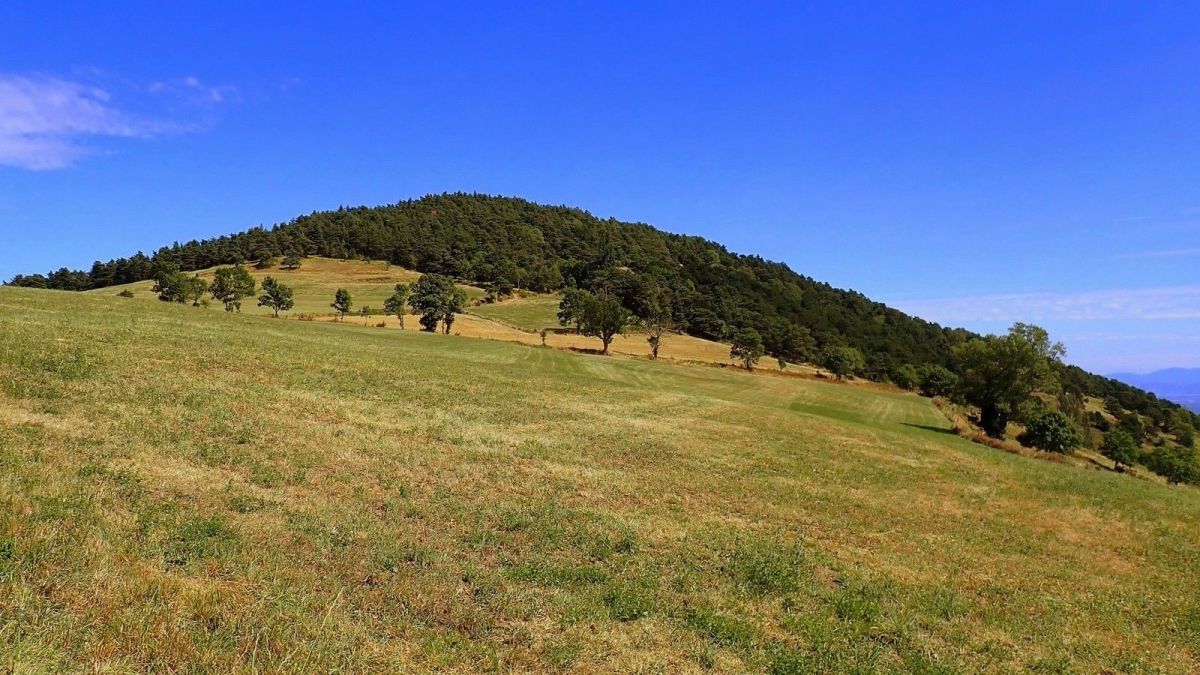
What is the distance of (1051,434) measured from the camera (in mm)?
69562

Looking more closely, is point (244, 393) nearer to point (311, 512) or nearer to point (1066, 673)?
point (311, 512)

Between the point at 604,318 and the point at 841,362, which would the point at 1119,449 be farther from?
the point at 604,318

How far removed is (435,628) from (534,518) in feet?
20.4

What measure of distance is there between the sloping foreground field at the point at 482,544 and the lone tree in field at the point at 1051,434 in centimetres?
4634

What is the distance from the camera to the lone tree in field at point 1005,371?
67.6m

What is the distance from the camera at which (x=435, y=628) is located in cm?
897

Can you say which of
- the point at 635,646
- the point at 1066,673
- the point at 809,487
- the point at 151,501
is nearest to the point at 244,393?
the point at 151,501

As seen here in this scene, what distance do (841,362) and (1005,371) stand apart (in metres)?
84.1

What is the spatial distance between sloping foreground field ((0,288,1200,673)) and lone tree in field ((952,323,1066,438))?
42.6 meters

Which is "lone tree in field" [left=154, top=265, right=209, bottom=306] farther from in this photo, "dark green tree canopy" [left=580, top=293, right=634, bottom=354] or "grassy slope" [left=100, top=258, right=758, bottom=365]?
"dark green tree canopy" [left=580, top=293, right=634, bottom=354]

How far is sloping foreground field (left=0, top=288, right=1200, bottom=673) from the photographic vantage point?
26.7ft

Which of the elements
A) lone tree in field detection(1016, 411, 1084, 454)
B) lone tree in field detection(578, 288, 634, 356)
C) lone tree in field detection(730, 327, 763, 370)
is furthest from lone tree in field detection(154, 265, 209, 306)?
lone tree in field detection(1016, 411, 1084, 454)

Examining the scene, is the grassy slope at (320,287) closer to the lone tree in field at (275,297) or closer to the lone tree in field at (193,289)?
→ the lone tree in field at (275,297)

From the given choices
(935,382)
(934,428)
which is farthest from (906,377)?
(934,428)
